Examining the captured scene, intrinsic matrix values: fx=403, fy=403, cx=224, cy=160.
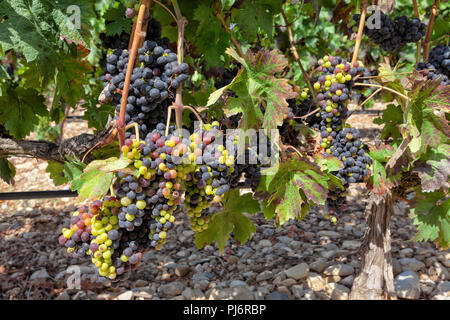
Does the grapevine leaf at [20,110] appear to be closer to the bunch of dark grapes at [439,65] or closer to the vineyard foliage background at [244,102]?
the vineyard foliage background at [244,102]

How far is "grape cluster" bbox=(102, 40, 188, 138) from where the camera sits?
1.06 meters

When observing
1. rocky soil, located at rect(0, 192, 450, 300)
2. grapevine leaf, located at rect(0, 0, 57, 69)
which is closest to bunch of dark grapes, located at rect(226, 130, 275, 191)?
grapevine leaf, located at rect(0, 0, 57, 69)

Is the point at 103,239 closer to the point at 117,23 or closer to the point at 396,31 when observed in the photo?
the point at 117,23

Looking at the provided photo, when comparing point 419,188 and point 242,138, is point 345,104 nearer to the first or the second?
point 242,138

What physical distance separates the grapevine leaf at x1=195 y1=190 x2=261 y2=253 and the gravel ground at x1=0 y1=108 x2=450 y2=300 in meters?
1.34

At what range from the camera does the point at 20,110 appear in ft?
6.05

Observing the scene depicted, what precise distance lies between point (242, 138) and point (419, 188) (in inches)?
47.8

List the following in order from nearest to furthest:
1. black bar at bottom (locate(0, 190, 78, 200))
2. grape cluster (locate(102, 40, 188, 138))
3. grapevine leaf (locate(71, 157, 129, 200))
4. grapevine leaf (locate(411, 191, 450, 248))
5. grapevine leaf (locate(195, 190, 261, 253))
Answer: grapevine leaf (locate(71, 157, 129, 200)) → grape cluster (locate(102, 40, 188, 138)) → grapevine leaf (locate(195, 190, 261, 253)) → black bar at bottom (locate(0, 190, 78, 200)) → grapevine leaf (locate(411, 191, 450, 248))

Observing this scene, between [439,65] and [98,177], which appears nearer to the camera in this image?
[98,177]

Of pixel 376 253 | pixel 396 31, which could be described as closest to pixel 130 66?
pixel 396 31

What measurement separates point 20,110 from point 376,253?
6.81 feet

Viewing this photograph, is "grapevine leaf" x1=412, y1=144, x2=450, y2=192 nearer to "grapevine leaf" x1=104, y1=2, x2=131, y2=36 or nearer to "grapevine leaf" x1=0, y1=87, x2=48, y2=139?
"grapevine leaf" x1=104, y1=2, x2=131, y2=36

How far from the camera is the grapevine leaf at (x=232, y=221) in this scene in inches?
56.8

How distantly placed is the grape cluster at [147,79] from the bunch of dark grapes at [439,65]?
3.47 ft
